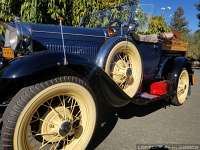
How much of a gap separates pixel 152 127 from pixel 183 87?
228 cm

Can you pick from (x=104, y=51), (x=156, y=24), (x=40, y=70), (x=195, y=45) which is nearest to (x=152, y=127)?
(x=104, y=51)

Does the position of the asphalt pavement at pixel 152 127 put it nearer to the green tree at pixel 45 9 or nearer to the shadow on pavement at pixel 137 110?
the shadow on pavement at pixel 137 110

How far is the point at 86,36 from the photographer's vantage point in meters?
5.12

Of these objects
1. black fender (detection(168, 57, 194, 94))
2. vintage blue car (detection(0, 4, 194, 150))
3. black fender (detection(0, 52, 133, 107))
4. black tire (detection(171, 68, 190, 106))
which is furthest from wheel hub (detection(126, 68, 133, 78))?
black tire (detection(171, 68, 190, 106))

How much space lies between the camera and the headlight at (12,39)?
171 inches

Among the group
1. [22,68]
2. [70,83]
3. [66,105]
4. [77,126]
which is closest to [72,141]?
[77,126]

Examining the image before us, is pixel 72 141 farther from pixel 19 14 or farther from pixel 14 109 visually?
pixel 19 14

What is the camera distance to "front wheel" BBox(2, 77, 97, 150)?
3.41m

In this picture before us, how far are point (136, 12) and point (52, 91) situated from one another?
3050mm

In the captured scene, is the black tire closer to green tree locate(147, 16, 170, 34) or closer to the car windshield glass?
green tree locate(147, 16, 170, 34)

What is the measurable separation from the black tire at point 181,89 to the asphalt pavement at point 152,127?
0.50 feet

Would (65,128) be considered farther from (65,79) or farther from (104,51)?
(104,51)

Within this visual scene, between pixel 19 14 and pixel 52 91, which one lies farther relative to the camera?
pixel 19 14

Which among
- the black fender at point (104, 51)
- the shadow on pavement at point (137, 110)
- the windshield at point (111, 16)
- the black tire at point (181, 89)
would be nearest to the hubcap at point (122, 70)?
the black fender at point (104, 51)
